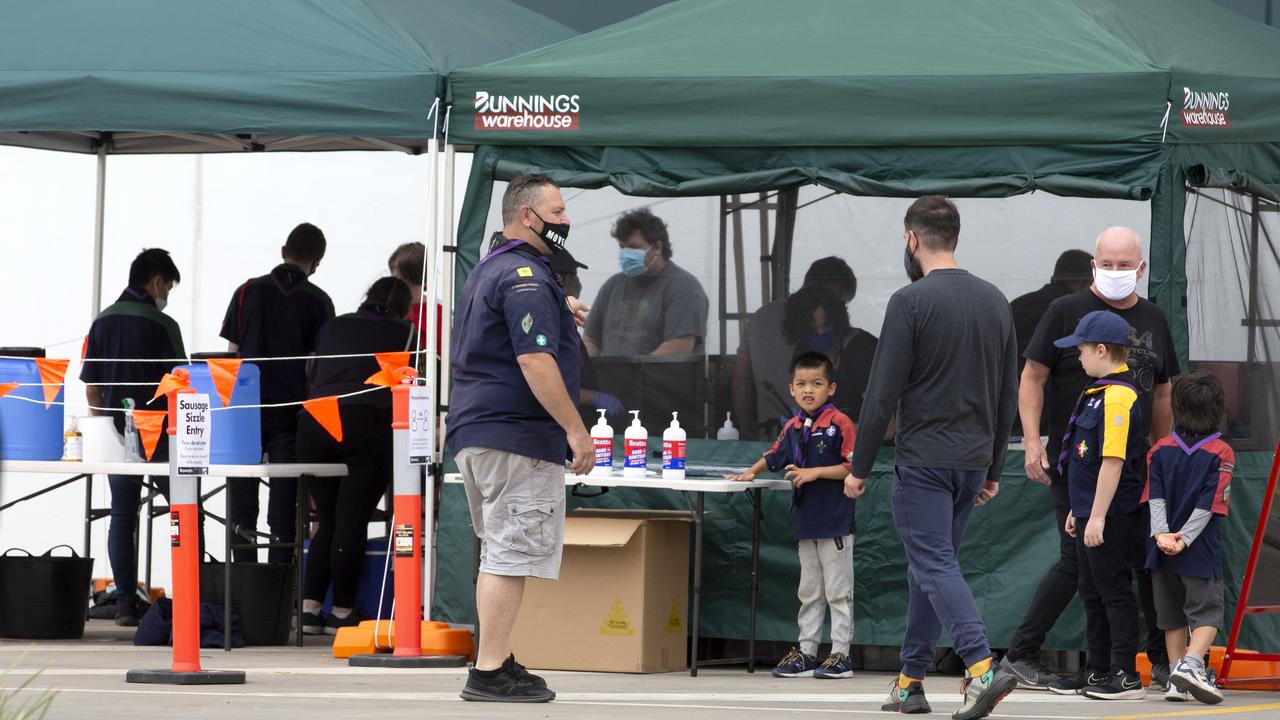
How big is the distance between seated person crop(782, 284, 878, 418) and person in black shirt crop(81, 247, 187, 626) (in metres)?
3.36

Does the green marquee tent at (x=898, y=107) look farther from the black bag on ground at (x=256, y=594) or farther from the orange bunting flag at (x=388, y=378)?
the black bag on ground at (x=256, y=594)

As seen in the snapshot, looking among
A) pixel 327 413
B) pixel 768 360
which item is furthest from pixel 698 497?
Result: pixel 327 413

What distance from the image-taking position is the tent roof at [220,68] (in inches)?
338

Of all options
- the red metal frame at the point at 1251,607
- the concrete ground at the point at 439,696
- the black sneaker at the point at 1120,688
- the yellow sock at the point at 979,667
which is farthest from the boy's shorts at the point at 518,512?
the red metal frame at the point at 1251,607

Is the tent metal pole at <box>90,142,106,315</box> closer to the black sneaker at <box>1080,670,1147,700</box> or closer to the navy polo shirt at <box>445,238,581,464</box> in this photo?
the navy polo shirt at <box>445,238,581,464</box>

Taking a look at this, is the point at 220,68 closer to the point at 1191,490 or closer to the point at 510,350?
the point at 510,350

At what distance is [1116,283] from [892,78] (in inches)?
52.7

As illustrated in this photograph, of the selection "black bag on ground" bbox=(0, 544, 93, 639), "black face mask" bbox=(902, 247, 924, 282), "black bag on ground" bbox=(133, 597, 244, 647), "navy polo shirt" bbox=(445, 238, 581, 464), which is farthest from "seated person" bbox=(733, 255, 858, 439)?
"black bag on ground" bbox=(0, 544, 93, 639)

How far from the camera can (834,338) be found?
865 cm

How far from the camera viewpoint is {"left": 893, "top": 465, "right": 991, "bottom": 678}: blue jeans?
6441 mm

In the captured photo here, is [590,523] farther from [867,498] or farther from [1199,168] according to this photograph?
[1199,168]

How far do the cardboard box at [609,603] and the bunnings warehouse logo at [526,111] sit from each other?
5.89 ft

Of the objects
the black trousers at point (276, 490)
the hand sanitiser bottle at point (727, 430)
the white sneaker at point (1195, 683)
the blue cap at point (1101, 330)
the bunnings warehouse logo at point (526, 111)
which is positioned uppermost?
the bunnings warehouse logo at point (526, 111)

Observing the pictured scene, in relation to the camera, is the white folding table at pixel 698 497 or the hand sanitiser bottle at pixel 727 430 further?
the hand sanitiser bottle at pixel 727 430
